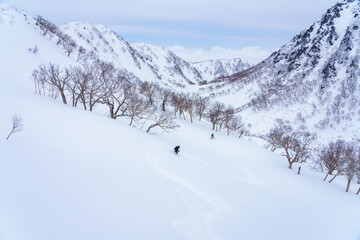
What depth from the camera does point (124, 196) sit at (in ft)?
27.3

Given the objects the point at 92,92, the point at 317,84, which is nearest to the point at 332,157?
the point at 92,92

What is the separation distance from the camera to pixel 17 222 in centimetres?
521

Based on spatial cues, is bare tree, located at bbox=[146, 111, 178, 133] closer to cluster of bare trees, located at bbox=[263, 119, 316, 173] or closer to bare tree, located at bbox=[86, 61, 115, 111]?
bare tree, located at bbox=[86, 61, 115, 111]

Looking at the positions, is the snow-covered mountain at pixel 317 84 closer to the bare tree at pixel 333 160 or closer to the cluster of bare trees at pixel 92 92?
the bare tree at pixel 333 160

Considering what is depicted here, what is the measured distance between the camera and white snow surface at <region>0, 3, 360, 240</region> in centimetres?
613

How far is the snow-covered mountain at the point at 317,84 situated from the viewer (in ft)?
320

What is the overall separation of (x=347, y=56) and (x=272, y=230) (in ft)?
571

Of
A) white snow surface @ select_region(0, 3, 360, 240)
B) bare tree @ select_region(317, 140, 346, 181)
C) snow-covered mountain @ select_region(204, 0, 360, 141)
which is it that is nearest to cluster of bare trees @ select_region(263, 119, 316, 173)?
bare tree @ select_region(317, 140, 346, 181)

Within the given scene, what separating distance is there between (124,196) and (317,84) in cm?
Answer: 15930

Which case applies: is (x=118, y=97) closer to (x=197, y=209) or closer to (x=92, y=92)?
(x=92, y=92)

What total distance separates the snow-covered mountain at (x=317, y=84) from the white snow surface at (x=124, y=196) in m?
97.2

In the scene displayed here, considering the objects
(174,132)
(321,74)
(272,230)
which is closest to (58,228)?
(272,230)

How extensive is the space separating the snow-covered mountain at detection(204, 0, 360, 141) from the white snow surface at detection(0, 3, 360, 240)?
319 feet

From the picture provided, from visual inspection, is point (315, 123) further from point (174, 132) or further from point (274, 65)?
point (274, 65)
